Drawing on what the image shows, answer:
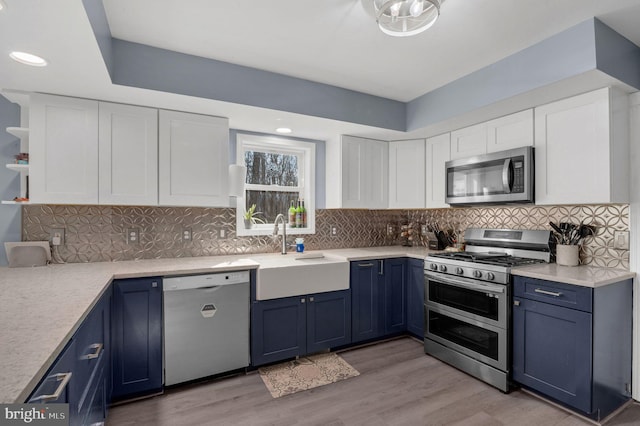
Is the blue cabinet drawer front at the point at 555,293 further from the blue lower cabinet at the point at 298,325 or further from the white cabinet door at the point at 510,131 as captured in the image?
the blue lower cabinet at the point at 298,325

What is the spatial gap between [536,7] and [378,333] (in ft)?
9.68

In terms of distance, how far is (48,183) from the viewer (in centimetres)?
229

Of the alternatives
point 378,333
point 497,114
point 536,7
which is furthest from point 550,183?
point 378,333

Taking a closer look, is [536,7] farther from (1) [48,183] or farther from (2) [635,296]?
(1) [48,183]

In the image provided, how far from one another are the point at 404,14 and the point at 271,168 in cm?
224

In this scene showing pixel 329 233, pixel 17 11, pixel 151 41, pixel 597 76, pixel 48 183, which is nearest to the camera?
pixel 17 11

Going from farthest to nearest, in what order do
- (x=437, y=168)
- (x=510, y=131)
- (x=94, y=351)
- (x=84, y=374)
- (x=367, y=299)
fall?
(x=437, y=168) → (x=367, y=299) → (x=510, y=131) → (x=94, y=351) → (x=84, y=374)

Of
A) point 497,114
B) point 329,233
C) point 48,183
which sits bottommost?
point 329,233

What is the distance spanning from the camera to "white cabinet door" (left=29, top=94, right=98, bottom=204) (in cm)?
226

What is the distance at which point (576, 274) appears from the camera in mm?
2184

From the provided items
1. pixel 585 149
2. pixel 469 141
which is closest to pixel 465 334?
pixel 585 149

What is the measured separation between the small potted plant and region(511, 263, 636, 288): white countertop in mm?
2473

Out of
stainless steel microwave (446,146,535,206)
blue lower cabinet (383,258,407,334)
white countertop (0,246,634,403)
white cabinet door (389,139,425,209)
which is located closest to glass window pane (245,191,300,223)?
white countertop (0,246,634,403)

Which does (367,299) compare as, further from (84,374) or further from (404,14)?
(404,14)
